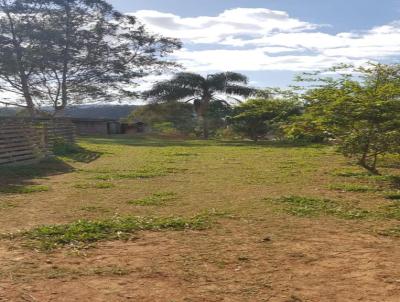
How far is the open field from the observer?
408 centimetres

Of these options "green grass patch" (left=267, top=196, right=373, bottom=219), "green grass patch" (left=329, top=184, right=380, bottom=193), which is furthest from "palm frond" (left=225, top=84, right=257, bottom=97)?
"green grass patch" (left=267, top=196, right=373, bottom=219)

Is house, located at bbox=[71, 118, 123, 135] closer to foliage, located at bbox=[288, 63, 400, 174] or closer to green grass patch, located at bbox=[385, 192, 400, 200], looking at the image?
foliage, located at bbox=[288, 63, 400, 174]

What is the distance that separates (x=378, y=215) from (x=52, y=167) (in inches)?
367

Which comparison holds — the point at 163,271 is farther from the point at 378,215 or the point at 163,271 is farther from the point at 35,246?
the point at 378,215

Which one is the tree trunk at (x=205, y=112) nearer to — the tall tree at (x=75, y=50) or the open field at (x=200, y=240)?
the tall tree at (x=75, y=50)

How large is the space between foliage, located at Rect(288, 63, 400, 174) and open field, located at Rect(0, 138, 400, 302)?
97cm

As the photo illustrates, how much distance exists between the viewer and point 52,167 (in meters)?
13.5

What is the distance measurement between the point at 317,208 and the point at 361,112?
132 inches

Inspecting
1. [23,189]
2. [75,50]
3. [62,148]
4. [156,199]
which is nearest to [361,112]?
[156,199]

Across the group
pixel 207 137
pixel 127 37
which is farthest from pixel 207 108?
pixel 127 37

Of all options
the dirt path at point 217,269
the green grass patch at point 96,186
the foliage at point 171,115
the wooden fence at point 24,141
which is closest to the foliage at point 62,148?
the wooden fence at point 24,141

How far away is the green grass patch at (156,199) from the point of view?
26.0 feet

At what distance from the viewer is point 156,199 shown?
8.30 metres

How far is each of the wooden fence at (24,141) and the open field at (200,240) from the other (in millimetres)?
2624
